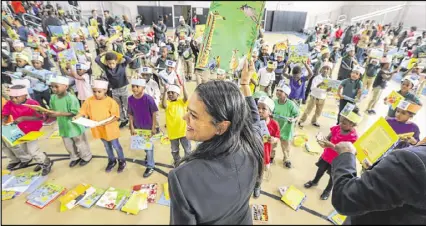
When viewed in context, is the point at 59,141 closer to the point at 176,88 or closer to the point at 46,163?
the point at 46,163

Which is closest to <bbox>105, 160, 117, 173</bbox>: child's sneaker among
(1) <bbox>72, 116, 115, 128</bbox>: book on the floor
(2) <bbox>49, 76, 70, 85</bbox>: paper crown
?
(1) <bbox>72, 116, 115, 128</bbox>: book on the floor

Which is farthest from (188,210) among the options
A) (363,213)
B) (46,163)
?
(46,163)

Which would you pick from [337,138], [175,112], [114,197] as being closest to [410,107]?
[337,138]

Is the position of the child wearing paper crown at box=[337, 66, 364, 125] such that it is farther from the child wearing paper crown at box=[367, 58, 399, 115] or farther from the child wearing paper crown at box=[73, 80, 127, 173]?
the child wearing paper crown at box=[73, 80, 127, 173]

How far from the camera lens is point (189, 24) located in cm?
696

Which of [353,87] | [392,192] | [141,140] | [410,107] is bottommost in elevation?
[141,140]

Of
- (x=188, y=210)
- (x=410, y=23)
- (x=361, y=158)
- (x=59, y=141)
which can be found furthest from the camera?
(x=410, y=23)

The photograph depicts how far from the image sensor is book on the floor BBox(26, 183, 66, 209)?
2.66m

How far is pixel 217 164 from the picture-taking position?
933mm

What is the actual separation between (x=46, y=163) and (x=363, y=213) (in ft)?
13.7

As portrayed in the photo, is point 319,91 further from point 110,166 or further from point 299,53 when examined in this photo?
point 110,166

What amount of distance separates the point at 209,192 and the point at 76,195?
9.06 feet

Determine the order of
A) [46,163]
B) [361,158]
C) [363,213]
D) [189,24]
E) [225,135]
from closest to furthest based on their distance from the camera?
[363,213] < [225,135] < [361,158] < [46,163] < [189,24]

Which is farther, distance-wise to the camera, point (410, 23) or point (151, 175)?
point (410, 23)
